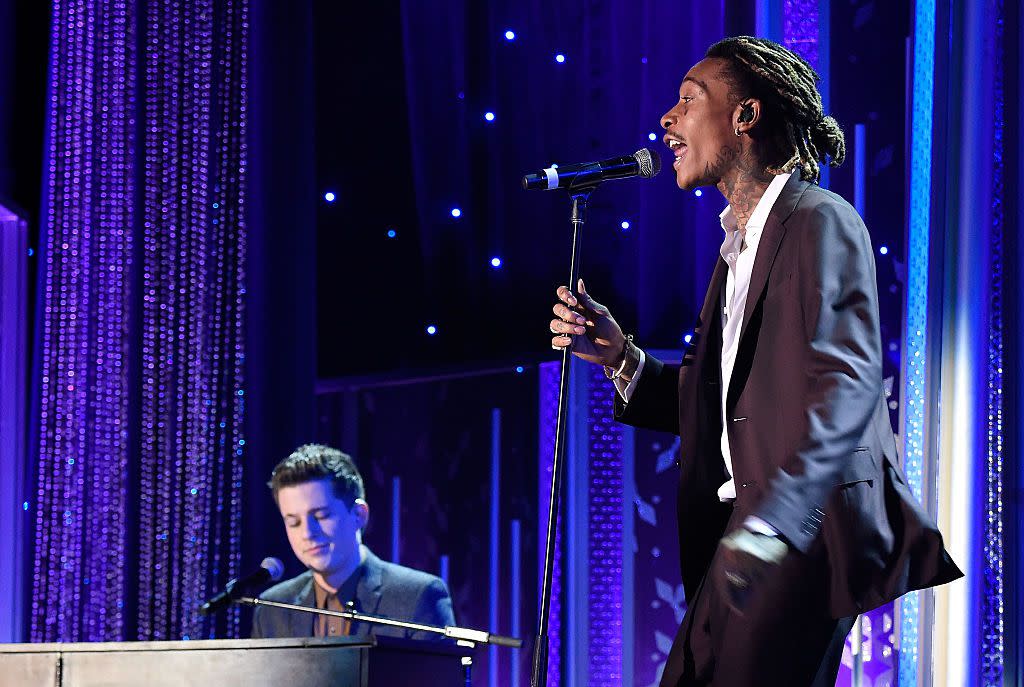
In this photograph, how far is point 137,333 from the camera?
3910 millimetres

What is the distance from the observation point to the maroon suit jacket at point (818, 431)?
1.61 m

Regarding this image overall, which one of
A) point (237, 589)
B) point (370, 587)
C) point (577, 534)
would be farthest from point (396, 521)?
point (237, 589)

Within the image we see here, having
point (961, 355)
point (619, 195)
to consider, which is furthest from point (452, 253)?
point (961, 355)

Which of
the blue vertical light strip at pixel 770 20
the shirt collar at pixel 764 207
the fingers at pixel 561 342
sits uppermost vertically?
the blue vertical light strip at pixel 770 20

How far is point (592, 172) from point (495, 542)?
1.88 metres

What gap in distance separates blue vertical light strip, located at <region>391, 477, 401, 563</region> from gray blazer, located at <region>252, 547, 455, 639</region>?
0.43 ft

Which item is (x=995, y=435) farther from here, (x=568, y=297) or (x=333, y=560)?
(x=333, y=560)

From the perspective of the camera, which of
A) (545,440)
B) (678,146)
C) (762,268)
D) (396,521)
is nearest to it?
(762,268)

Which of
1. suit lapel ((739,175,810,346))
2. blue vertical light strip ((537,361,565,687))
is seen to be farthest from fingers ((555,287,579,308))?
blue vertical light strip ((537,361,565,687))

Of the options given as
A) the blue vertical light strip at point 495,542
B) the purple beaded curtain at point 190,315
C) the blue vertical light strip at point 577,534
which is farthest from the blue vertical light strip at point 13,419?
the blue vertical light strip at point 577,534

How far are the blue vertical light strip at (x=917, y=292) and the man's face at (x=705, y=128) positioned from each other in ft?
2.77

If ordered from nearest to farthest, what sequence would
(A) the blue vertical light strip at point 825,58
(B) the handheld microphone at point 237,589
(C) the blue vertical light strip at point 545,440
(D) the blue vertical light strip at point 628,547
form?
(B) the handheld microphone at point 237,589, (A) the blue vertical light strip at point 825,58, (D) the blue vertical light strip at point 628,547, (C) the blue vertical light strip at point 545,440

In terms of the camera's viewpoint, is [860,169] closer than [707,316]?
No

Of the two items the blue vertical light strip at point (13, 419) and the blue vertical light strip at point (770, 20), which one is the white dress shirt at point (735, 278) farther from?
the blue vertical light strip at point (13, 419)
